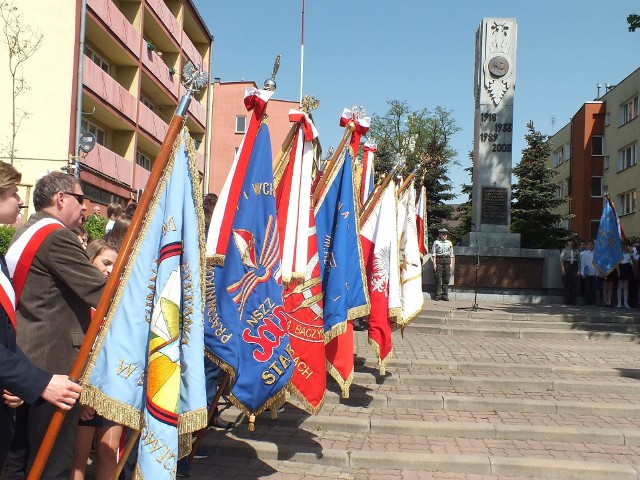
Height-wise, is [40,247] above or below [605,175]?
below

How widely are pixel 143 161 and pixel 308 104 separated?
2671 cm

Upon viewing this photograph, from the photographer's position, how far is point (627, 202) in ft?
123

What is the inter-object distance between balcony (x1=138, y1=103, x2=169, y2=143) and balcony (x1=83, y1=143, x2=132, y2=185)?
2302 mm

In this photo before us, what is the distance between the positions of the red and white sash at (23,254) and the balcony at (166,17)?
26.4 m

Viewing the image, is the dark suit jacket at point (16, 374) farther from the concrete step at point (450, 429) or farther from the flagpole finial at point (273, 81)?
the concrete step at point (450, 429)

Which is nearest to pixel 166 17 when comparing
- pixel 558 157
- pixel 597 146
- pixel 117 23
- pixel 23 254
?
pixel 117 23

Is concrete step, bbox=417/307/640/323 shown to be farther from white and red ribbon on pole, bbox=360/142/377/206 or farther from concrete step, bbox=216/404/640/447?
concrete step, bbox=216/404/640/447

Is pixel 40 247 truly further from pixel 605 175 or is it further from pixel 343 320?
pixel 605 175

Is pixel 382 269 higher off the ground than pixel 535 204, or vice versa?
pixel 535 204

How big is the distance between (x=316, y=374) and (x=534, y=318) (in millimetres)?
8909

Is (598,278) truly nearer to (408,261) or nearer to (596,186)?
(408,261)

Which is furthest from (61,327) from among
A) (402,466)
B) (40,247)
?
(402,466)

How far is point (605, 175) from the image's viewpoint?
40.8 meters

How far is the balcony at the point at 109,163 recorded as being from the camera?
893 inches
